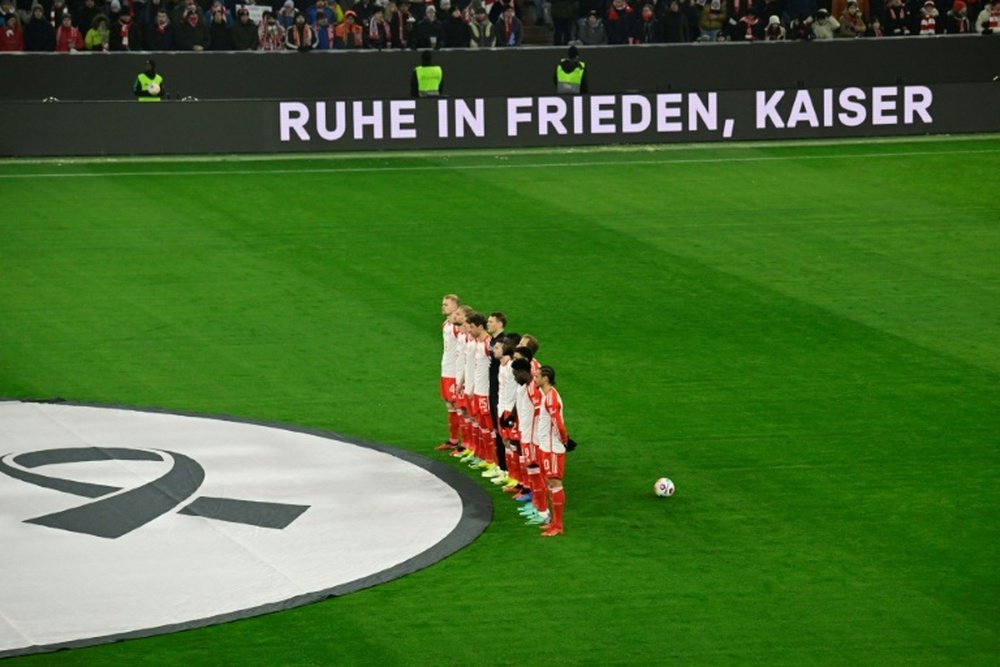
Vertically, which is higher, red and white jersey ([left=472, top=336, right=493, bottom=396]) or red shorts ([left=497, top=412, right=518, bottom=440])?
red and white jersey ([left=472, top=336, right=493, bottom=396])

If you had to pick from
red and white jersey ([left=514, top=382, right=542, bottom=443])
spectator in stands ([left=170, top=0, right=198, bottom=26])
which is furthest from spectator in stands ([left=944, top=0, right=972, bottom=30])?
red and white jersey ([left=514, top=382, right=542, bottom=443])

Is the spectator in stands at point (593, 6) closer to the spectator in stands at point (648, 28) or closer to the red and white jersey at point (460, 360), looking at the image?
the spectator in stands at point (648, 28)

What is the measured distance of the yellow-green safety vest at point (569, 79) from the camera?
37.3 metres

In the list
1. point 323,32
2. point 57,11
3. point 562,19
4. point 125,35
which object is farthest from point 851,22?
point 57,11

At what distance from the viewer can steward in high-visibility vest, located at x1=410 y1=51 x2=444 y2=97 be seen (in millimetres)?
36625

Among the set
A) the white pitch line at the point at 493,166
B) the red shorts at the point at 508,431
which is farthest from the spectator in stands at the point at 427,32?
the red shorts at the point at 508,431

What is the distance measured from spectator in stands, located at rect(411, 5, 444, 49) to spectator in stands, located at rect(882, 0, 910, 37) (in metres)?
9.92

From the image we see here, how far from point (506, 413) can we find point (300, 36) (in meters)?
24.5

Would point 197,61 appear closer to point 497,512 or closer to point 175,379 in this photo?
point 175,379

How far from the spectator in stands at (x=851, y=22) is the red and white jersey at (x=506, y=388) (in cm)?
2654

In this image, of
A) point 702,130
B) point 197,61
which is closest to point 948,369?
point 702,130

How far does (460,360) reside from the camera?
58.6 ft

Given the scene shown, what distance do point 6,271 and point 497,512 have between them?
41.6 feet

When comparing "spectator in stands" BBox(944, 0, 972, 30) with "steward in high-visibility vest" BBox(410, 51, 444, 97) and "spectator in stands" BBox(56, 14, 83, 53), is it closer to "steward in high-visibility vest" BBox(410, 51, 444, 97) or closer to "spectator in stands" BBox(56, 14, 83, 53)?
"steward in high-visibility vest" BBox(410, 51, 444, 97)
